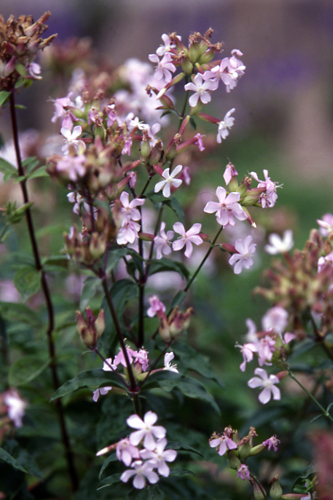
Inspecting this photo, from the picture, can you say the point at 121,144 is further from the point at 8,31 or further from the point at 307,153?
the point at 307,153

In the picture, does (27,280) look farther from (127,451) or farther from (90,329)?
(127,451)

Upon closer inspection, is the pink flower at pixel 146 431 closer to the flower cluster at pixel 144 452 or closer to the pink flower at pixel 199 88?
the flower cluster at pixel 144 452

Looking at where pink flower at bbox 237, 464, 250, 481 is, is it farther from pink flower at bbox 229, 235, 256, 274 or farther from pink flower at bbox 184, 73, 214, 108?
pink flower at bbox 184, 73, 214, 108

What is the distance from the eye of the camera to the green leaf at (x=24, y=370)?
138cm

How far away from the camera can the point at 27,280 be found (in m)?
1.32

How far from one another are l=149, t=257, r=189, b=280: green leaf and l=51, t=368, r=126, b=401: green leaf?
275 millimetres

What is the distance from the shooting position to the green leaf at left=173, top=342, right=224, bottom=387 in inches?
45.2

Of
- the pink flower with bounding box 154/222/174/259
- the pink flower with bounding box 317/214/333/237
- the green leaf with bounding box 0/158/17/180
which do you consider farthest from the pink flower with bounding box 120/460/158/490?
the green leaf with bounding box 0/158/17/180

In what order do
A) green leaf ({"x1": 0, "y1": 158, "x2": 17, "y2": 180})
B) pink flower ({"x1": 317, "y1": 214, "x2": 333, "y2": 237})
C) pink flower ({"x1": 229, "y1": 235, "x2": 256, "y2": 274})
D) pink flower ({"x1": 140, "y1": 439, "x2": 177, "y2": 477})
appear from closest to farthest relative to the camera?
1. pink flower ({"x1": 140, "y1": 439, "x2": 177, "y2": 477})
2. pink flower ({"x1": 229, "y1": 235, "x2": 256, "y2": 274})
3. pink flower ({"x1": 317, "y1": 214, "x2": 333, "y2": 237})
4. green leaf ({"x1": 0, "y1": 158, "x2": 17, "y2": 180})

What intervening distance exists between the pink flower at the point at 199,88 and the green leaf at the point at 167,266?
14.5 inches

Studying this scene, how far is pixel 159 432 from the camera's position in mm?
874

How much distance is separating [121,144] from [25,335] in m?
0.94

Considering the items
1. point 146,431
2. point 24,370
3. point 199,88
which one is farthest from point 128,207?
point 24,370

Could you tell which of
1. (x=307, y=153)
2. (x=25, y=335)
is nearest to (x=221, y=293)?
(x=25, y=335)
